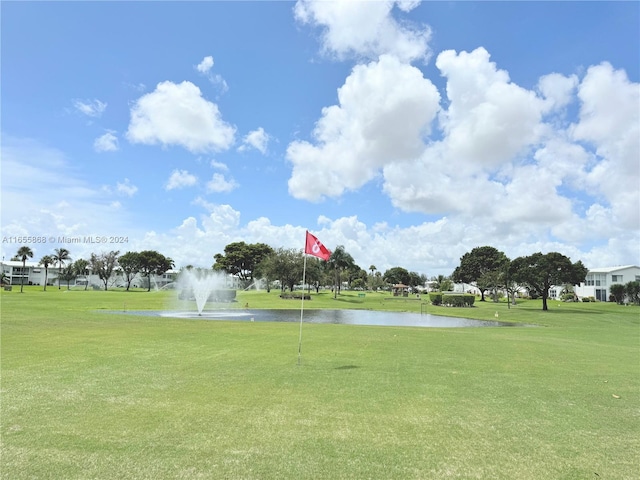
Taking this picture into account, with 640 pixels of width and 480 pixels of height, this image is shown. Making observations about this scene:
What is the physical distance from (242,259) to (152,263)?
30.4m

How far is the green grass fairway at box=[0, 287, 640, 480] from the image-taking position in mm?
5484

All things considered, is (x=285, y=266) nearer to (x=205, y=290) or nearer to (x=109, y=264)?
(x=205, y=290)

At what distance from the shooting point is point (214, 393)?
883 centimetres

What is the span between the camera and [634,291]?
72.7m

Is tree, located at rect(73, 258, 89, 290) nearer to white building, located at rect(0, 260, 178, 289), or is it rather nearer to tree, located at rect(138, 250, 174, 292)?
white building, located at rect(0, 260, 178, 289)

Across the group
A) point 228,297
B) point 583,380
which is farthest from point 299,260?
point 583,380

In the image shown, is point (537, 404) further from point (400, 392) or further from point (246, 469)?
point (246, 469)

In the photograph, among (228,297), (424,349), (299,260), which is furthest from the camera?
(299,260)

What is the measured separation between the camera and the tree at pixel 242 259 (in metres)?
120

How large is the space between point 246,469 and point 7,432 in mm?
3900

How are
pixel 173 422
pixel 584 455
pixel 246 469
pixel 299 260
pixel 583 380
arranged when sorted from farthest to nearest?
pixel 299 260 < pixel 583 380 < pixel 173 422 < pixel 584 455 < pixel 246 469

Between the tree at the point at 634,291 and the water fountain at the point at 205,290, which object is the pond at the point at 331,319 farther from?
the tree at the point at 634,291

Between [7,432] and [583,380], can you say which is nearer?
[7,432]

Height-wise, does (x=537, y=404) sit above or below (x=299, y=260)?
below
